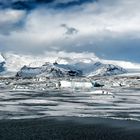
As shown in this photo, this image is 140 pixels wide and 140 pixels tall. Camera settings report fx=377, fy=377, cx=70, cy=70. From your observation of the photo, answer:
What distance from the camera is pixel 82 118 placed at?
32.9 meters

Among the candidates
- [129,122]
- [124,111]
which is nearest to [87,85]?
[124,111]

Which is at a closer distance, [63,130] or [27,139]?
[27,139]

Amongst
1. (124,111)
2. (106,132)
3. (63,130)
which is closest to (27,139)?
(63,130)

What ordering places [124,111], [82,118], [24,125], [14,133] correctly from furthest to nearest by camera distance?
[124,111]
[82,118]
[24,125]
[14,133]

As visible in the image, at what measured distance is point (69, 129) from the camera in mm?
27891

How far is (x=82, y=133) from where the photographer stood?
2639 cm

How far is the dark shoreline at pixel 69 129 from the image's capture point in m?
25.0

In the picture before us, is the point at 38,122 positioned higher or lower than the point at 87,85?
lower

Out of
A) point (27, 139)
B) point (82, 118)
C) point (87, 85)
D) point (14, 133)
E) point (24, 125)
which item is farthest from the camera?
point (87, 85)

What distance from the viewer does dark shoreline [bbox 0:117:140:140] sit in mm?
24959

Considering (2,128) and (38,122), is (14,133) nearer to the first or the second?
(2,128)

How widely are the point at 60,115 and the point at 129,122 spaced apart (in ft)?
23.5

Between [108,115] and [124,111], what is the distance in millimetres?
4288

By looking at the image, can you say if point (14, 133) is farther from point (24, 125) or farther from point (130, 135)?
point (130, 135)
